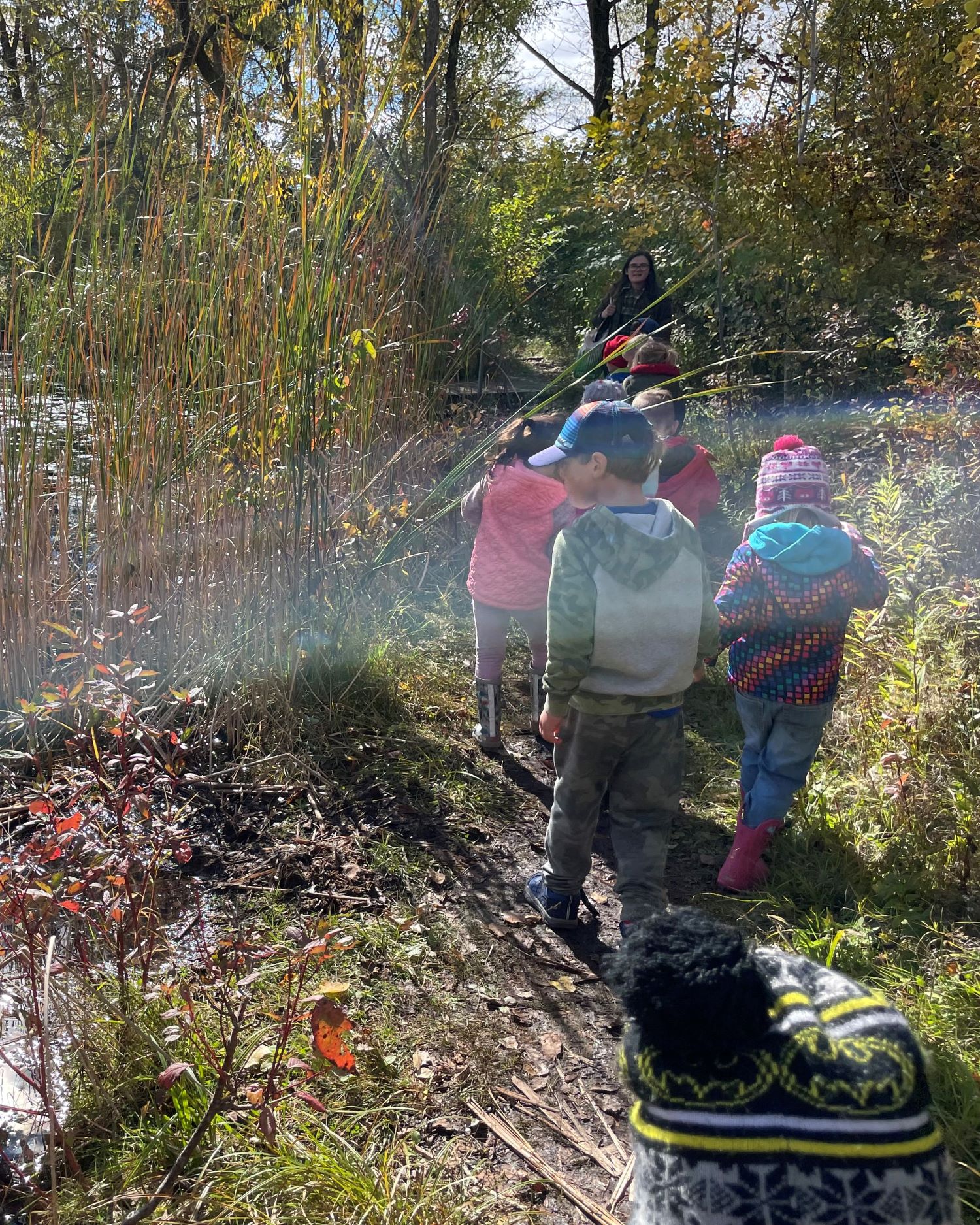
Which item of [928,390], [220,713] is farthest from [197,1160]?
[928,390]

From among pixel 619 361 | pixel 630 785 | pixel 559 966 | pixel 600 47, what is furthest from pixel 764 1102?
pixel 600 47

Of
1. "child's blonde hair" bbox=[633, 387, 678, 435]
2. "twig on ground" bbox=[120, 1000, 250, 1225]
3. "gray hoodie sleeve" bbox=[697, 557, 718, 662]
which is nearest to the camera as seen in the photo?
"twig on ground" bbox=[120, 1000, 250, 1225]

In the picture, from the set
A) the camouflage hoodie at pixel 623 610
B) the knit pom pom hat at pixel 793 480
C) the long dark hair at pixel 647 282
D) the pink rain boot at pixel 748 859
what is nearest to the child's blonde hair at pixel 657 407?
the knit pom pom hat at pixel 793 480

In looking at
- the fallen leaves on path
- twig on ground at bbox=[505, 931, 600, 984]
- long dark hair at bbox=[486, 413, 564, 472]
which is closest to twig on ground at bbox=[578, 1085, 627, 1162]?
the fallen leaves on path

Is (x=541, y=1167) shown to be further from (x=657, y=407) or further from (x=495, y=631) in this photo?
(x=657, y=407)

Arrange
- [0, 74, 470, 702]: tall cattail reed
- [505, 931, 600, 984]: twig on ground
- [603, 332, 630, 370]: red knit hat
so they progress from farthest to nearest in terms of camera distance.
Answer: [603, 332, 630, 370]: red knit hat, [0, 74, 470, 702]: tall cattail reed, [505, 931, 600, 984]: twig on ground

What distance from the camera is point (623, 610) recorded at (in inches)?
94.9

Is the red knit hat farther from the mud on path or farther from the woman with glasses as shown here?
the mud on path

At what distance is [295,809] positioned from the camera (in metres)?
3.28

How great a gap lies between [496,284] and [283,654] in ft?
16.6

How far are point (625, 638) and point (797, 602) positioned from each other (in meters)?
0.72

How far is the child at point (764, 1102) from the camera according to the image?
0.96 m

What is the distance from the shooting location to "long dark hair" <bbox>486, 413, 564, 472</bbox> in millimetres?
3652

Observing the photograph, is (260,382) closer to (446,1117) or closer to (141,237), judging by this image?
(141,237)
